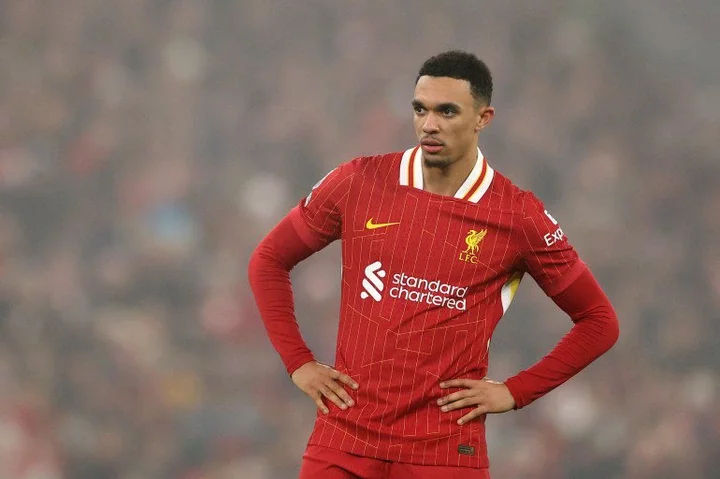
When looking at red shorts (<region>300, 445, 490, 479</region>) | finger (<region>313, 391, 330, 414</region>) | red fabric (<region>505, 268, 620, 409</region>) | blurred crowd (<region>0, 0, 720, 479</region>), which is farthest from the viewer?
blurred crowd (<region>0, 0, 720, 479</region>)

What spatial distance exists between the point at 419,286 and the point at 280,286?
45 centimetres

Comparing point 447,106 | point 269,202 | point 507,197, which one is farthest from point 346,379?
point 269,202

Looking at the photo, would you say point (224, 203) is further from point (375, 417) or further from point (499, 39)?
point (375, 417)

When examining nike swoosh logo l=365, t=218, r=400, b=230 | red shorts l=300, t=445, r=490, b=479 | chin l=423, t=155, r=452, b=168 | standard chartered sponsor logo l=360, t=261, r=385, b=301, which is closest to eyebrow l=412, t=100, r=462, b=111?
chin l=423, t=155, r=452, b=168

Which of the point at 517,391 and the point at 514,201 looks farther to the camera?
the point at 517,391

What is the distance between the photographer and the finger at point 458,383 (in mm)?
2809

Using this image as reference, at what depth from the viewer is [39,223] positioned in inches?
190

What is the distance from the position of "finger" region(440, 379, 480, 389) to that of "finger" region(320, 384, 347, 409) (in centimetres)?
25

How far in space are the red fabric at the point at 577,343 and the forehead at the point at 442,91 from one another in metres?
0.56

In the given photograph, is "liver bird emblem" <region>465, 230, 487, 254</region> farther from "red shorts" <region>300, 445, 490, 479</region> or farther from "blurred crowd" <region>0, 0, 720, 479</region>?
"blurred crowd" <region>0, 0, 720, 479</region>

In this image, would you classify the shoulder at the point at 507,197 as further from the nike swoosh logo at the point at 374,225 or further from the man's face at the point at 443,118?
the nike swoosh logo at the point at 374,225

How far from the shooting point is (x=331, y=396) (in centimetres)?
286

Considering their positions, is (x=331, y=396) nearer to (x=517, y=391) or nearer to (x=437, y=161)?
(x=517, y=391)

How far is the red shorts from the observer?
2.77 m
